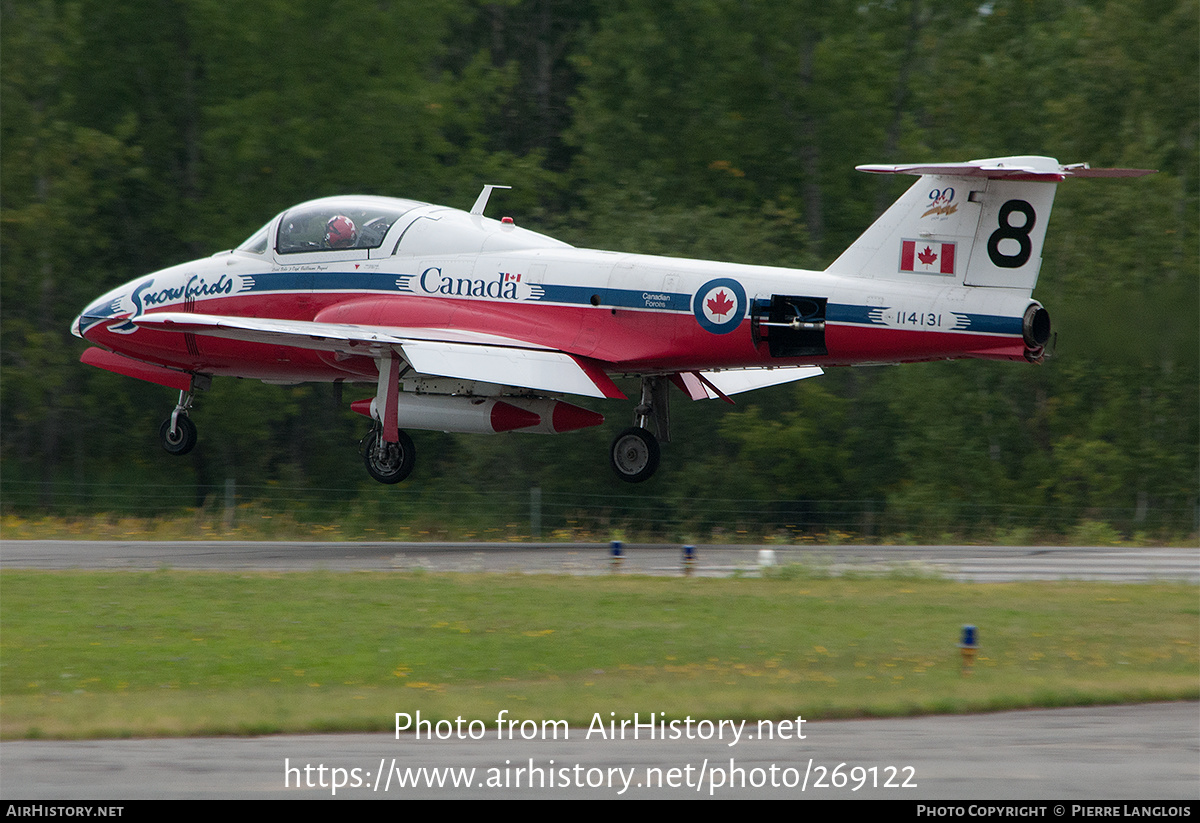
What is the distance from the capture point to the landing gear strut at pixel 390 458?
2166cm

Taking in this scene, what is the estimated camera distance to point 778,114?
3731 centimetres

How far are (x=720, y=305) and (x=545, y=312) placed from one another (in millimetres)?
2832

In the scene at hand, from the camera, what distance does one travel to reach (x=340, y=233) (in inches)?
886

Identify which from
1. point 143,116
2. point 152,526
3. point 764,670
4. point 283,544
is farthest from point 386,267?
point 143,116

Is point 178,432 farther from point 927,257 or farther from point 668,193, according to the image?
point 668,193

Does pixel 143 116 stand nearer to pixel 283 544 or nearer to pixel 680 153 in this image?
pixel 680 153

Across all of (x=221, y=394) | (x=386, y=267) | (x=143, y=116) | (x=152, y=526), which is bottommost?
(x=152, y=526)

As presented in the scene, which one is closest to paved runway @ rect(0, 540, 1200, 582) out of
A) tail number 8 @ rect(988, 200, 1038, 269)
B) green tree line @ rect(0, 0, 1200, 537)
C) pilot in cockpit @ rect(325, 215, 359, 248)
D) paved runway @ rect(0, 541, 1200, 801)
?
tail number 8 @ rect(988, 200, 1038, 269)

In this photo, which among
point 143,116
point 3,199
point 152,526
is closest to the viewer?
point 152,526

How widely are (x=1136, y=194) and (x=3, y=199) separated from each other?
26172 millimetres

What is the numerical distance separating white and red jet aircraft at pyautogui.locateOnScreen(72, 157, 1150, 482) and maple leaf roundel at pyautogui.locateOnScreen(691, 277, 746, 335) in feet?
0.10

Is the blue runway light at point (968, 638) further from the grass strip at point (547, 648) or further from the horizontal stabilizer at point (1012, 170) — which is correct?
the horizontal stabilizer at point (1012, 170)

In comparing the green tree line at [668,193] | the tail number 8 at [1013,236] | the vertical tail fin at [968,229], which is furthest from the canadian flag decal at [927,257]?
the green tree line at [668,193]

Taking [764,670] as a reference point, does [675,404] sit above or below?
above
